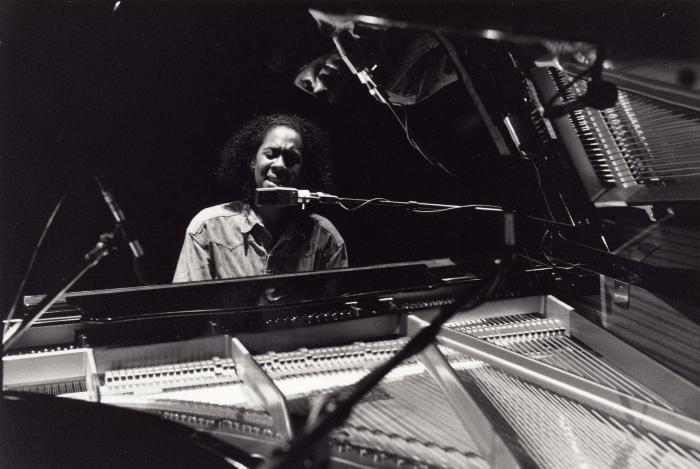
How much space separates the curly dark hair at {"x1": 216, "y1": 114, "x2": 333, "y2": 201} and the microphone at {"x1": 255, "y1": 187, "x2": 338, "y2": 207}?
5.40ft

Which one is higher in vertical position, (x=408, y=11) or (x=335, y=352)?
(x=408, y=11)

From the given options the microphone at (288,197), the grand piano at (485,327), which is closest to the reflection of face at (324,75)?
the grand piano at (485,327)

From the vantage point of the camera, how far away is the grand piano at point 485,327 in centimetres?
118

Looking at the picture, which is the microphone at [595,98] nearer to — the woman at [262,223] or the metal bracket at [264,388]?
the metal bracket at [264,388]

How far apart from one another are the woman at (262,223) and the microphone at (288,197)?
1396mm

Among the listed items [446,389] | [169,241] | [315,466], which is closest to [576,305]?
[446,389]

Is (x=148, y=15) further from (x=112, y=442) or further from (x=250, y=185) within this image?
(x=112, y=442)

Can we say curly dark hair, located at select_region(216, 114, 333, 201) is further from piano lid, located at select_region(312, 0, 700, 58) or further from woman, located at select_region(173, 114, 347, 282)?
piano lid, located at select_region(312, 0, 700, 58)

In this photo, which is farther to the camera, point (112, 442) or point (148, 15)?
point (148, 15)

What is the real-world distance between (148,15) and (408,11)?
2467 mm

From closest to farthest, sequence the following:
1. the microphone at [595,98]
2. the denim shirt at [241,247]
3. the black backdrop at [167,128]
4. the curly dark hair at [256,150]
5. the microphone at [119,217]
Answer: the microphone at [119,217]
the microphone at [595,98]
the black backdrop at [167,128]
the denim shirt at [241,247]
the curly dark hair at [256,150]

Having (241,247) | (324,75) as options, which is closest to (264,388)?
(324,75)

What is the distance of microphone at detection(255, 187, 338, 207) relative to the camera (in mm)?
1807

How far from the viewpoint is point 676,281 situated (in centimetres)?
176
